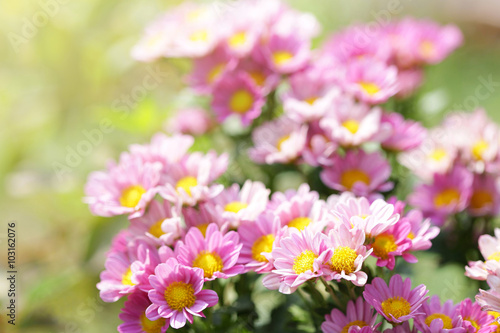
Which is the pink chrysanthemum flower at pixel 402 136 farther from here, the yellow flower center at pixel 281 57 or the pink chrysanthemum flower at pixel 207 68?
the pink chrysanthemum flower at pixel 207 68

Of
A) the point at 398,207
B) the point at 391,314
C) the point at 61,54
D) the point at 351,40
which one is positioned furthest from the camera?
the point at 61,54

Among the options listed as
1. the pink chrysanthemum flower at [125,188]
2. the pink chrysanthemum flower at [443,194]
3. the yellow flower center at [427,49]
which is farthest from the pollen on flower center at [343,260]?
the yellow flower center at [427,49]

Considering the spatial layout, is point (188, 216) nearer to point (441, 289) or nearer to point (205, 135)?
point (205, 135)

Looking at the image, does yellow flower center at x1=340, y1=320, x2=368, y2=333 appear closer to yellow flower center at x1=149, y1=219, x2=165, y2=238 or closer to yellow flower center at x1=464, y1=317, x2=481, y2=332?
yellow flower center at x1=464, y1=317, x2=481, y2=332

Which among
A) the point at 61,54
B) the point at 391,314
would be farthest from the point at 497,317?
the point at 61,54

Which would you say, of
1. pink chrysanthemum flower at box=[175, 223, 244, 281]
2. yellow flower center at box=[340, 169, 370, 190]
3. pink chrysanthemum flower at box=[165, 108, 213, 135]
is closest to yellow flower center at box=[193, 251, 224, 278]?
pink chrysanthemum flower at box=[175, 223, 244, 281]
